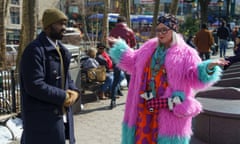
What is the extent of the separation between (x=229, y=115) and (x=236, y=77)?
2257 mm

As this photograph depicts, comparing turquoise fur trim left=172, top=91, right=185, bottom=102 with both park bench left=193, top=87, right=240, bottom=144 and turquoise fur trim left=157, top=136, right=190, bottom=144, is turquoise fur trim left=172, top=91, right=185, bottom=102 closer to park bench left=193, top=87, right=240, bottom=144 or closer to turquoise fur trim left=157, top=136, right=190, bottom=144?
turquoise fur trim left=157, top=136, right=190, bottom=144

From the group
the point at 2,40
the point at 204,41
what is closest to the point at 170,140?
the point at 2,40

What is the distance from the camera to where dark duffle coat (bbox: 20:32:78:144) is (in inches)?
118

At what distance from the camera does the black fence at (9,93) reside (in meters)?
6.66

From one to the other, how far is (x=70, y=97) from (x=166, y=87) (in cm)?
87

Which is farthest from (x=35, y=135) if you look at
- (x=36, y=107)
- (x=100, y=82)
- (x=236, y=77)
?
(x=100, y=82)

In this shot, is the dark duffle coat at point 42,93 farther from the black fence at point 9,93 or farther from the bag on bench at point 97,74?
the bag on bench at point 97,74

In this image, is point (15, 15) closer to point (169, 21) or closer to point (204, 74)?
point (169, 21)

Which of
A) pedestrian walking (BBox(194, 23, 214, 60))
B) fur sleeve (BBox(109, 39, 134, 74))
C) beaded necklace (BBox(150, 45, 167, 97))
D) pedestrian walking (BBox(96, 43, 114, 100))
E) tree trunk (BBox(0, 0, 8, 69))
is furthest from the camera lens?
pedestrian walking (BBox(194, 23, 214, 60))

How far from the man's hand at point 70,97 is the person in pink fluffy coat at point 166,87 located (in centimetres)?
54

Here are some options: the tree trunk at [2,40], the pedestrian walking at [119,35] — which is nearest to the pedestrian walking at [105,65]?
the pedestrian walking at [119,35]

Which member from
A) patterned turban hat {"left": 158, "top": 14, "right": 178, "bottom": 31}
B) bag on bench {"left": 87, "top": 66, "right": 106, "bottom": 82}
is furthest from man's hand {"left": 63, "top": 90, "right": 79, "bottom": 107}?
bag on bench {"left": 87, "top": 66, "right": 106, "bottom": 82}

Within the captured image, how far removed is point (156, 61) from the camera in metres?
3.48

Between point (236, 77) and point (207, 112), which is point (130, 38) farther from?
point (207, 112)
